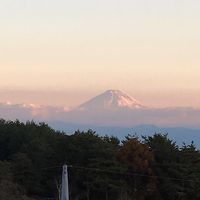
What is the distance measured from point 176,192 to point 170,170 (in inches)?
82.9

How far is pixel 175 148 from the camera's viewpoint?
44.8 metres

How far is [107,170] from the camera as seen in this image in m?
41.6

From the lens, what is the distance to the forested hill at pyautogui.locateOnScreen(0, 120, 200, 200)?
134 feet

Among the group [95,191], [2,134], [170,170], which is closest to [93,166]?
[95,191]

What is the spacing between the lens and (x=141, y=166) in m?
43.0

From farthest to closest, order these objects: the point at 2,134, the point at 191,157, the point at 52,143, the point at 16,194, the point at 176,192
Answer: the point at 2,134 < the point at 52,143 < the point at 191,157 < the point at 176,192 < the point at 16,194

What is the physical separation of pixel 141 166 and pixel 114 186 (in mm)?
3456

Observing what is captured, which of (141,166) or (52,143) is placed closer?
(141,166)

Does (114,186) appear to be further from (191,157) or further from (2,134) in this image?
(2,134)

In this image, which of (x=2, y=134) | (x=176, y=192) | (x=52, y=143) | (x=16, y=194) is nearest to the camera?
(x=16, y=194)

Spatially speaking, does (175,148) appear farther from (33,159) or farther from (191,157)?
(33,159)

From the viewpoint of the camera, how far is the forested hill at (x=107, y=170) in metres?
40.8

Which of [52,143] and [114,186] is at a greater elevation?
[52,143]

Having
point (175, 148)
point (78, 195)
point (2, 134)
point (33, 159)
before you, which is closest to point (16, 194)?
→ point (78, 195)
